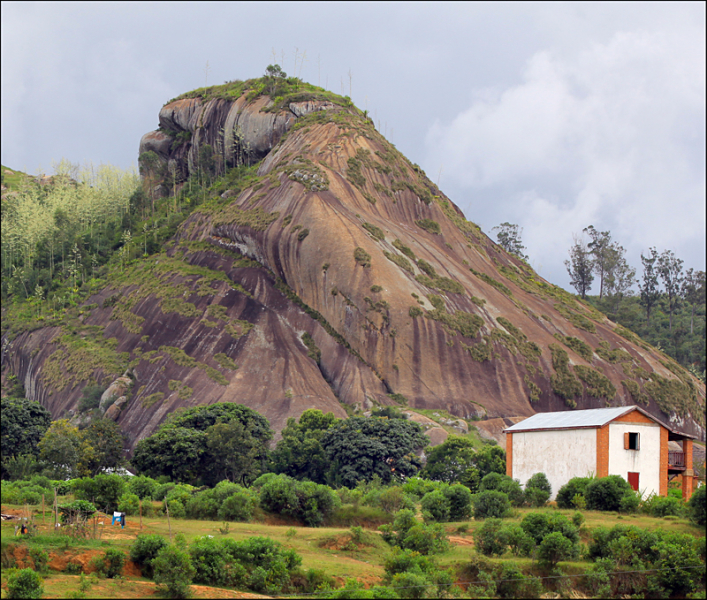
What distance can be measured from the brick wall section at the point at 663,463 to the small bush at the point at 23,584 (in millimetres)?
26955

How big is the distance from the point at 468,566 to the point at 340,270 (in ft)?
140

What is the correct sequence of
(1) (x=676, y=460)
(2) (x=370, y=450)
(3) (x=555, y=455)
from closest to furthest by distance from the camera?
(3) (x=555, y=455) → (1) (x=676, y=460) → (2) (x=370, y=450)

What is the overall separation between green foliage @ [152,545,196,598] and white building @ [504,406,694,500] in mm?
19645

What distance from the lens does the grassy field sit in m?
19.4

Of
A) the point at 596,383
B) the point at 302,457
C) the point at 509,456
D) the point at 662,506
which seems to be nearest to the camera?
the point at 662,506

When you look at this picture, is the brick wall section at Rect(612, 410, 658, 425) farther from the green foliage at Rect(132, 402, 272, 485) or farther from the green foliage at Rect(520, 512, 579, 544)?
the green foliage at Rect(132, 402, 272, 485)

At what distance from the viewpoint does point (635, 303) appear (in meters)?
104

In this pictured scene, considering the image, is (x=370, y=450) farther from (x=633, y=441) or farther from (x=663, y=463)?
(x=663, y=463)

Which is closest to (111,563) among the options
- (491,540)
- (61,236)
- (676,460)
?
(491,540)

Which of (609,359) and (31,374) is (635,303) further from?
(31,374)

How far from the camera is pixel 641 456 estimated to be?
111 ft

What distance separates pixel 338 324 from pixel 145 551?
1697 inches

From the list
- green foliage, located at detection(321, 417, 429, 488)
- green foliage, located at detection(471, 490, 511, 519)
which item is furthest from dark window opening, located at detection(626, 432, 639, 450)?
green foliage, located at detection(321, 417, 429, 488)

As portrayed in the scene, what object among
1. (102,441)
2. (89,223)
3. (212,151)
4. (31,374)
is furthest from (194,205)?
(102,441)
